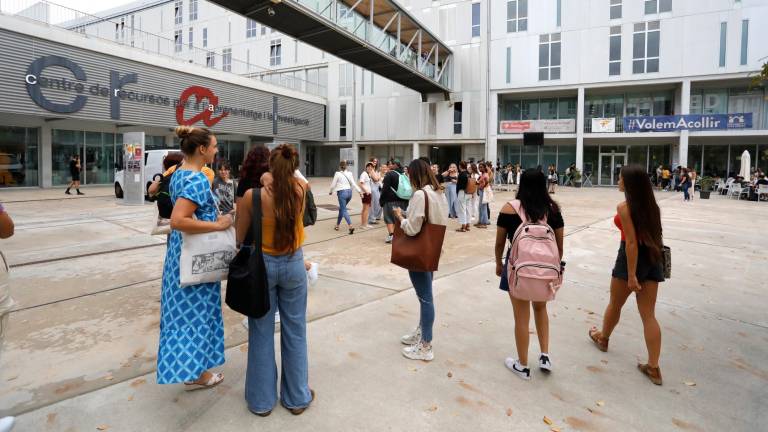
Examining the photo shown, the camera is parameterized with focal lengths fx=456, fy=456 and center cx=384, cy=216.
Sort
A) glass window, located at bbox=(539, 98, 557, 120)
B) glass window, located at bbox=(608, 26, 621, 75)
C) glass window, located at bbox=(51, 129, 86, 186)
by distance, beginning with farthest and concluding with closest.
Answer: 1. glass window, located at bbox=(539, 98, 557, 120)
2. glass window, located at bbox=(608, 26, 621, 75)
3. glass window, located at bbox=(51, 129, 86, 186)

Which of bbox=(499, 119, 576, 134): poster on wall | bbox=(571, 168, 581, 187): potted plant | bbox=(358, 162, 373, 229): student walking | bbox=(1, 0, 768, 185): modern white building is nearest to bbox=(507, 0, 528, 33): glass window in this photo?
bbox=(1, 0, 768, 185): modern white building

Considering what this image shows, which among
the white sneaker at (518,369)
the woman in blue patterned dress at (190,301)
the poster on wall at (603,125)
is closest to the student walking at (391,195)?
the white sneaker at (518,369)

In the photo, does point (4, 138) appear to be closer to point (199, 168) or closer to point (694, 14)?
point (199, 168)

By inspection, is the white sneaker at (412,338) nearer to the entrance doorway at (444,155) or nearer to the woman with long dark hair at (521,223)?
the woman with long dark hair at (521,223)

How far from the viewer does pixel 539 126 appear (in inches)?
1172

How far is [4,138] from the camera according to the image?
19.8 metres

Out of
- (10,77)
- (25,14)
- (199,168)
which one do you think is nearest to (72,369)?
(199,168)

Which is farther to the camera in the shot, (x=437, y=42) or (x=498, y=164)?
(x=498, y=164)

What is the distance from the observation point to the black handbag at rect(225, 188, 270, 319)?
2.58 meters

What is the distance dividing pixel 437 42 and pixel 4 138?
23300 mm

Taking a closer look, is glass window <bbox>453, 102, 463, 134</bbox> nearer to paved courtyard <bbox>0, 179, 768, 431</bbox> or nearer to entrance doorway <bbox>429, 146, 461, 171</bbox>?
entrance doorway <bbox>429, 146, 461, 171</bbox>

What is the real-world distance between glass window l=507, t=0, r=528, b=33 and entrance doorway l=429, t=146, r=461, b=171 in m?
9.42

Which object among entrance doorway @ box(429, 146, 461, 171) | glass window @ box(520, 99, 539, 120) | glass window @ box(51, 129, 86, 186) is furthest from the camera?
entrance doorway @ box(429, 146, 461, 171)

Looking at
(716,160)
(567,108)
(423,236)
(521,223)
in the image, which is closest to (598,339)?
(521,223)
